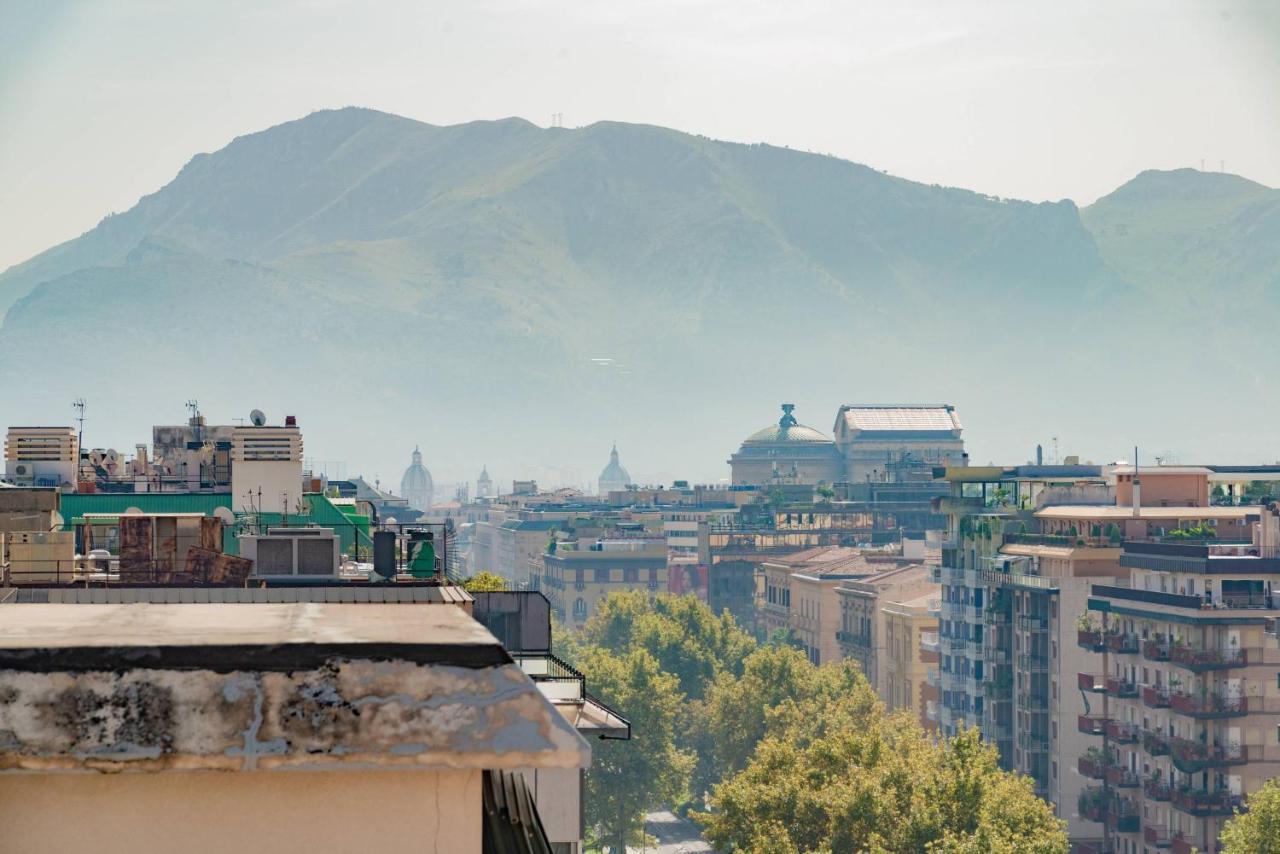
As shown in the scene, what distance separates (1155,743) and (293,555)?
8556 centimetres

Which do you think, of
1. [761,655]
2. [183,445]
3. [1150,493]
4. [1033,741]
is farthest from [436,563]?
[761,655]

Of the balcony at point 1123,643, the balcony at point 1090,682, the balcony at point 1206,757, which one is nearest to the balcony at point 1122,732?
the balcony at point 1123,643

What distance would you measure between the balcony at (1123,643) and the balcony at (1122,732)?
3.62m

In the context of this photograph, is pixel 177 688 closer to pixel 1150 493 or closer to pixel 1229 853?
pixel 1229 853

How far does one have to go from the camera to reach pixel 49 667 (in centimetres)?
753

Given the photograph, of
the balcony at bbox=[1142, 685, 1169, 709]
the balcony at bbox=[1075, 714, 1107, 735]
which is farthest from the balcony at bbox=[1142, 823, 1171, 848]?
the balcony at bbox=[1075, 714, 1107, 735]

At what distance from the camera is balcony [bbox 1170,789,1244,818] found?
11206 centimetres

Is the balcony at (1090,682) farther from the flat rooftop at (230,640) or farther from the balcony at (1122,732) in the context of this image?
the flat rooftop at (230,640)

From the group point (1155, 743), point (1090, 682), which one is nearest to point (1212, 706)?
point (1155, 743)

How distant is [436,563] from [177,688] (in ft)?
124

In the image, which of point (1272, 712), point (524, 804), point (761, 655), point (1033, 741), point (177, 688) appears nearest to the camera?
point (177, 688)

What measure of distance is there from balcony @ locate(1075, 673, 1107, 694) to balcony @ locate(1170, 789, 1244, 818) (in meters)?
17.5

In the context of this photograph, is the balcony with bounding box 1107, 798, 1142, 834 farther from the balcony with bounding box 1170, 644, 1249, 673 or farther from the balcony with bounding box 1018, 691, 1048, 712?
the balcony with bounding box 1018, 691, 1048, 712

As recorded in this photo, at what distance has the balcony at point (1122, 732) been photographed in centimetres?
12206
